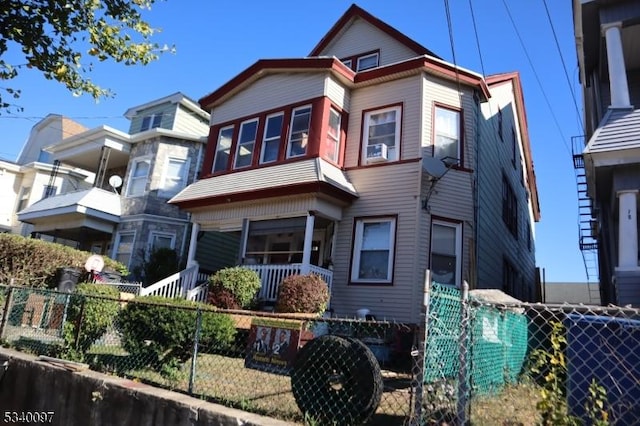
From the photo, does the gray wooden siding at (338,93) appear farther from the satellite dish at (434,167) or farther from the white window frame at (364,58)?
the satellite dish at (434,167)

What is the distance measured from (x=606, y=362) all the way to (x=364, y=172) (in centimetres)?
923

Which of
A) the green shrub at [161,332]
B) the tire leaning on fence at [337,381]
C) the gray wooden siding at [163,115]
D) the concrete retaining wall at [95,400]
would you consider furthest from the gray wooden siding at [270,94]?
the tire leaning on fence at [337,381]

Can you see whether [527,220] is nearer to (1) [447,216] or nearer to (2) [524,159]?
(2) [524,159]

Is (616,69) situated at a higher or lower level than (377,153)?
higher

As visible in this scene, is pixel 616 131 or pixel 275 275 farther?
pixel 275 275

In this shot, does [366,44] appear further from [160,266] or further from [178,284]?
[160,266]

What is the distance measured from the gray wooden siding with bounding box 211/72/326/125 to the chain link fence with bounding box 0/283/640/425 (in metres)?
7.47

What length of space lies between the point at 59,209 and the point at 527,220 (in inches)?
804

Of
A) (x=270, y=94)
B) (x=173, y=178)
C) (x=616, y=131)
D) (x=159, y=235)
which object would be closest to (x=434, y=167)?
(x=616, y=131)

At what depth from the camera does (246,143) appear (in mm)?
14297

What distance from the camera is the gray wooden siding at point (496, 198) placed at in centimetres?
1248

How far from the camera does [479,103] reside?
1318cm

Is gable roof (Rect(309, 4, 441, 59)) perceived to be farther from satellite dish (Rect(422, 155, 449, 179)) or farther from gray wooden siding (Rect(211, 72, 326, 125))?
satellite dish (Rect(422, 155, 449, 179))

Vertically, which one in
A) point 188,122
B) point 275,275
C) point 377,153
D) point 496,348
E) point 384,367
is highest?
point 188,122
